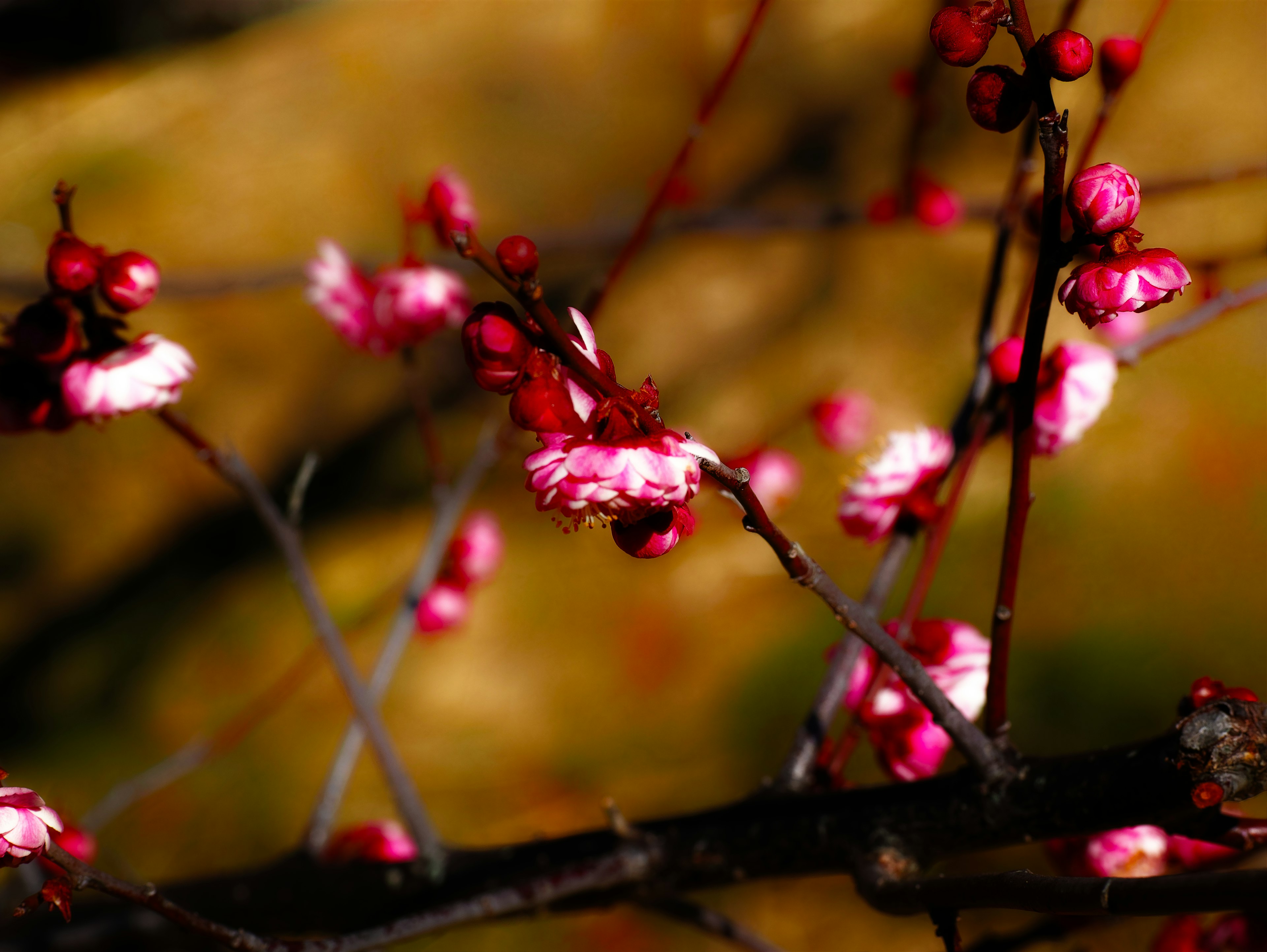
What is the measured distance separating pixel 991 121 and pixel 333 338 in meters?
1.27

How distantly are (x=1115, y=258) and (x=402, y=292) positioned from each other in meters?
0.58

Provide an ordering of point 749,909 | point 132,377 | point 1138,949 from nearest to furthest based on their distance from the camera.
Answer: point 132,377
point 1138,949
point 749,909

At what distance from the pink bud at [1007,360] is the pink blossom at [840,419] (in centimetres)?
54

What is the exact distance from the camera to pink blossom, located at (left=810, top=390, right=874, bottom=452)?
114 centimetres

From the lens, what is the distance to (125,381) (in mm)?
529

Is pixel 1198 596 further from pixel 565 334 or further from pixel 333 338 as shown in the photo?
pixel 333 338

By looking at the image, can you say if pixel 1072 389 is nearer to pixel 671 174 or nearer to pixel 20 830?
pixel 671 174

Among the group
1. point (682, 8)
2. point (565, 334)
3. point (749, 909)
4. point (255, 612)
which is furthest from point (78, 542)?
point (565, 334)

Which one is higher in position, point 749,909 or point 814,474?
point 814,474

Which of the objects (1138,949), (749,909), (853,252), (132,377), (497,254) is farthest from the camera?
(853,252)

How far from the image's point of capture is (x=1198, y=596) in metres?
1.15

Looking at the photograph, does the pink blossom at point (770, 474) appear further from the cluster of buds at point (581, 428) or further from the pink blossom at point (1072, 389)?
the cluster of buds at point (581, 428)

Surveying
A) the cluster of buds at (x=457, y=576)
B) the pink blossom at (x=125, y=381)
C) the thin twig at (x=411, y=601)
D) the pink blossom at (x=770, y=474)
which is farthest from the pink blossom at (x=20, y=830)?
the pink blossom at (x=770, y=474)

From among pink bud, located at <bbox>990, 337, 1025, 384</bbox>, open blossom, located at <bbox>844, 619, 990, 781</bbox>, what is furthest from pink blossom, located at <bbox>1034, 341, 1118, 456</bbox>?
open blossom, located at <bbox>844, 619, 990, 781</bbox>
